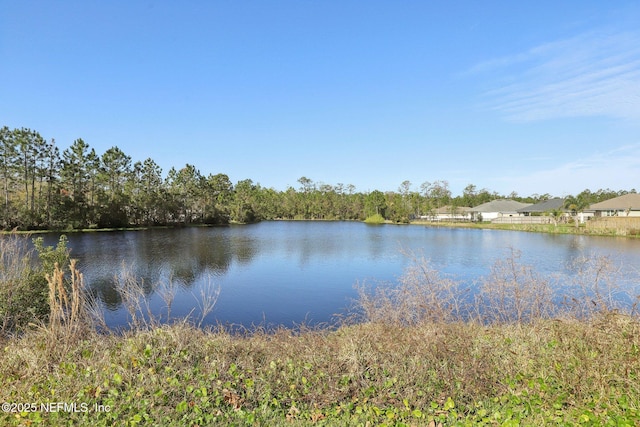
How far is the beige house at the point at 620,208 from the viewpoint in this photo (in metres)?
53.1

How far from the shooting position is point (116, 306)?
13461 millimetres

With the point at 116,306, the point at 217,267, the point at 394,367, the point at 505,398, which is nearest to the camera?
the point at 505,398

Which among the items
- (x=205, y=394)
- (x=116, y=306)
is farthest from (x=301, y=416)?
(x=116, y=306)

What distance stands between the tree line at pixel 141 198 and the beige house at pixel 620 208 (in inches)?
109

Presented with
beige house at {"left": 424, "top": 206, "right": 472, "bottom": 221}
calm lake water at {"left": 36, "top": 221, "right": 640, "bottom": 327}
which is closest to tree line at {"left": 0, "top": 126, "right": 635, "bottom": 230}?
beige house at {"left": 424, "top": 206, "right": 472, "bottom": 221}

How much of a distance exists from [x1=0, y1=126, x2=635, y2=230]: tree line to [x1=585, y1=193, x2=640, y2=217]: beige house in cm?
277

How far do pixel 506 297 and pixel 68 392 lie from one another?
336 inches

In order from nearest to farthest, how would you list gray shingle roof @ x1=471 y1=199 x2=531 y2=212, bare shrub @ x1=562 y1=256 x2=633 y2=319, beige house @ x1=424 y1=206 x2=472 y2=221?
bare shrub @ x1=562 y1=256 x2=633 y2=319, gray shingle roof @ x1=471 y1=199 x2=531 y2=212, beige house @ x1=424 y1=206 x2=472 y2=221

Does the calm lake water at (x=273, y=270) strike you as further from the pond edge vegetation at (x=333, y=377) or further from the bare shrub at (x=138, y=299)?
the pond edge vegetation at (x=333, y=377)

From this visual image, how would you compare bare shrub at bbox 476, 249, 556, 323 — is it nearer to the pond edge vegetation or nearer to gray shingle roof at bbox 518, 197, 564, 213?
the pond edge vegetation

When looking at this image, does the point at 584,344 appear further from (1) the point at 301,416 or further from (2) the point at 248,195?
(2) the point at 248,195

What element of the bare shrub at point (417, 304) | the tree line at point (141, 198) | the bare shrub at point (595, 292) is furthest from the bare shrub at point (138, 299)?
the tree line at point (141, 198)

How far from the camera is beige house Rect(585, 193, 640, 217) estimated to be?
53094mm

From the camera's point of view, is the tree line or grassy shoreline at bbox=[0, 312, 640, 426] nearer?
grassy shoreline at bbox=[0, 312, 640, 426]
